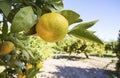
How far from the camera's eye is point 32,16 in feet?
2.07

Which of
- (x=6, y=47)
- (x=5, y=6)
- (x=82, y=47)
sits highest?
(x=5, y=6)

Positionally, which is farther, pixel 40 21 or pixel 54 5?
pixel 54 5

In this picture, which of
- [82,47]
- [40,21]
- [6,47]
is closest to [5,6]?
[40,21]

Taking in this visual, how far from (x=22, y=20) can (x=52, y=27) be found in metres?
0.08

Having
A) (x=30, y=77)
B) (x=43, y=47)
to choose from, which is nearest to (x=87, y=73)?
(x=43, y=47)

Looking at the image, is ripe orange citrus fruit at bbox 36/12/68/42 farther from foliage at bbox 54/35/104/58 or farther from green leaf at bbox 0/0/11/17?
foliage at bbox 54/35/104/58

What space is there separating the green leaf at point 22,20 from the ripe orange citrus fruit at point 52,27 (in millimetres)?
29

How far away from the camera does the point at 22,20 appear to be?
584 mm

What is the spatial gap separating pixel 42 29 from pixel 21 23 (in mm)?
71

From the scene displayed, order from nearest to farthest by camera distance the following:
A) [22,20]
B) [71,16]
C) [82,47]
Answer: [22,20] < [71,16] < [82,47]

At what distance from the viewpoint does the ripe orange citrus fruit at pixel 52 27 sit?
612mm

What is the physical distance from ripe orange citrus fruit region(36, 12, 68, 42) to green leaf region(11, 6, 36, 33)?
0.03 m

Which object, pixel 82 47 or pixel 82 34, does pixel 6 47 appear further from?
pixel 82 47

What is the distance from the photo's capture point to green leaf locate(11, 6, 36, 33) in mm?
565
